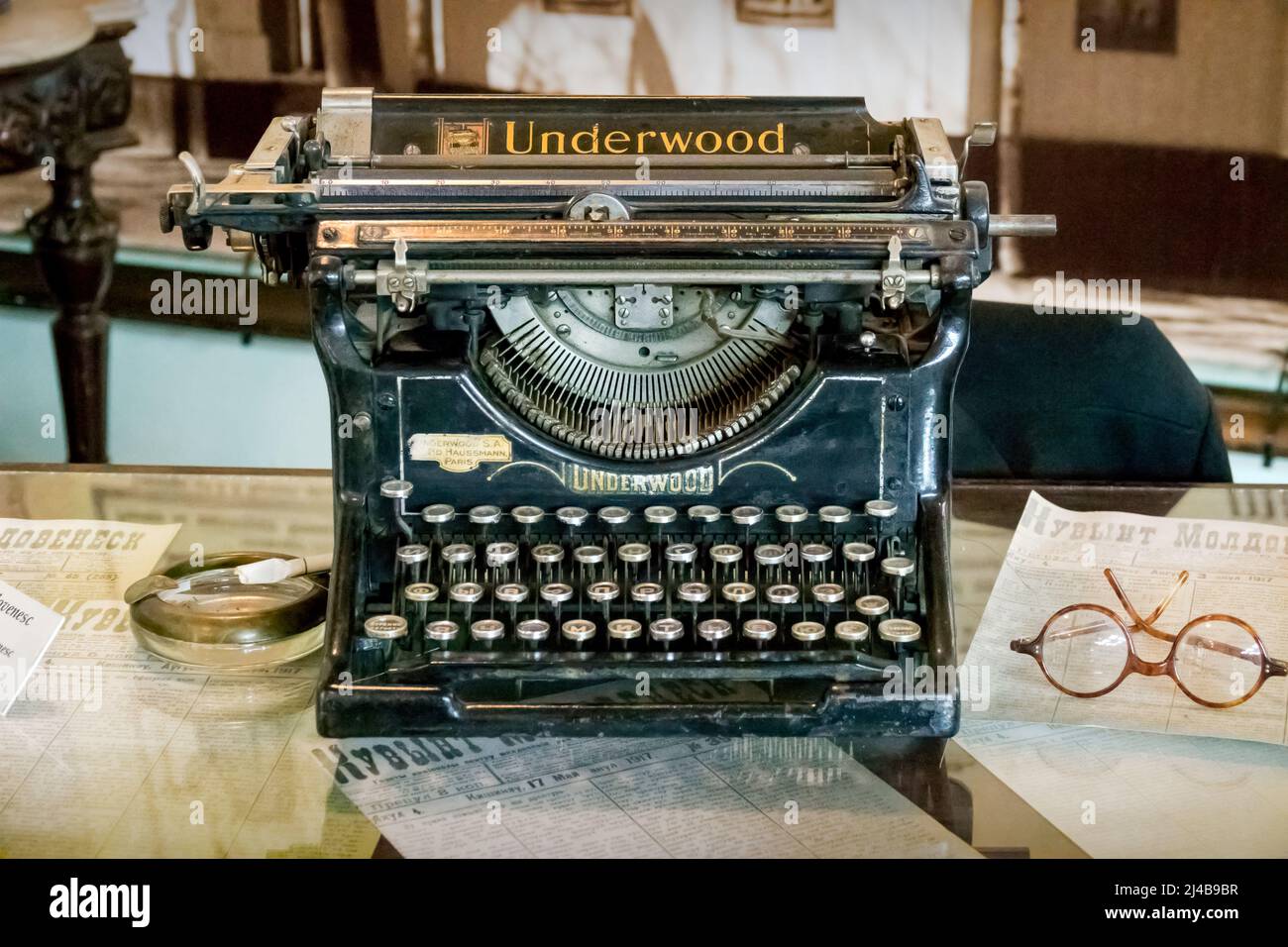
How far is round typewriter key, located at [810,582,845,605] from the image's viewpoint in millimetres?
2176

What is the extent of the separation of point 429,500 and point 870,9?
2.10 metres

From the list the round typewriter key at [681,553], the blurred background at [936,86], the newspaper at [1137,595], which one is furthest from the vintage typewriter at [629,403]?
the blurred background at [936,86]

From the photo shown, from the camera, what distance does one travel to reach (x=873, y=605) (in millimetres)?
2186

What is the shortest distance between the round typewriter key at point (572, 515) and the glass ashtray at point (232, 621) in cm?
43

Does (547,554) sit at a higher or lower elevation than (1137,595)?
higher

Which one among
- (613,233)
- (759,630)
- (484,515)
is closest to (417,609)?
(484,515)

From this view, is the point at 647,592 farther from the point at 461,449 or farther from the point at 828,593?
the point at 461,449

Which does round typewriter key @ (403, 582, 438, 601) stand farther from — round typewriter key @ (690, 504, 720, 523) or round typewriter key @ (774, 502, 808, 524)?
round typewriter key @ (774, 502, 808, 524)

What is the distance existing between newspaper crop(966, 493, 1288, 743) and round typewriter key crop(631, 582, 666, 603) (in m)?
0.53

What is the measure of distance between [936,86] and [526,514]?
80.9 inches

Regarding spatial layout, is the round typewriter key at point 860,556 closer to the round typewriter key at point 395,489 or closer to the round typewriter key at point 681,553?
the round typewriter key at point 681,553

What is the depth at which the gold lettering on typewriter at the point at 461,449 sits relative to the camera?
2.30m
